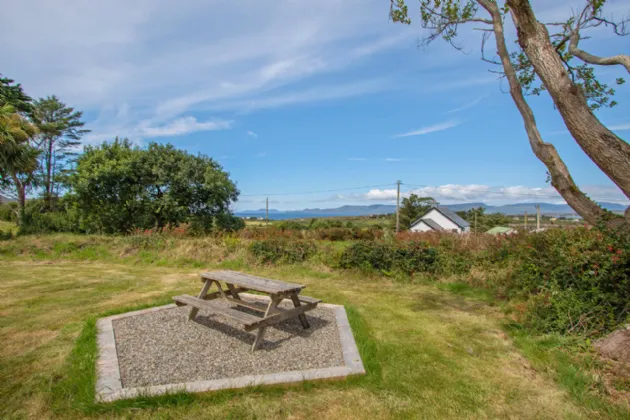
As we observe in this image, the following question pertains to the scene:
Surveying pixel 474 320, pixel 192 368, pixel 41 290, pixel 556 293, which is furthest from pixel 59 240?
pixel 556 293

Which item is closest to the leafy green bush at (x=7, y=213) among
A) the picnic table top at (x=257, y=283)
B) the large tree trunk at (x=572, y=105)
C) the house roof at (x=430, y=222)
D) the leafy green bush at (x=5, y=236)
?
the leafy green bush at (x=5, y=236)

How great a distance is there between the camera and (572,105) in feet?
11.1

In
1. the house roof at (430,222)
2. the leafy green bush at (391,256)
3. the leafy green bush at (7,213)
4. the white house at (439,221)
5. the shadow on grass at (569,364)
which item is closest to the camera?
the shadow on grass at (569,364)

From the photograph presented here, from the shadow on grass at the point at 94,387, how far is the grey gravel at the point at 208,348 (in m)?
0.29

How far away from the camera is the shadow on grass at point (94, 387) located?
284 cm

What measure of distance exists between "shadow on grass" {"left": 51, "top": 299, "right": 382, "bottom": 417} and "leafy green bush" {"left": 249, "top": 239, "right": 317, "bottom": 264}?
554 centimetres

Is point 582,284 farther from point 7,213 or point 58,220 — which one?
point 7,213

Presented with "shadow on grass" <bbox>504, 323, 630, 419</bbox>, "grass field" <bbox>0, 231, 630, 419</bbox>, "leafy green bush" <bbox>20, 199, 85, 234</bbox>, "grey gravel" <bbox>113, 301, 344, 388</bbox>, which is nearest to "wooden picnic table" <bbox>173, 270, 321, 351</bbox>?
"grey gravel" <bbox>113, 301, 344, 388</bbox>

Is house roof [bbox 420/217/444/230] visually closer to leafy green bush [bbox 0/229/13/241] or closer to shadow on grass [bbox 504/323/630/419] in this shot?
leafy green bush [bbox 0/229/13/241]

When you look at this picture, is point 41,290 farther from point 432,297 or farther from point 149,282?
point 432,297

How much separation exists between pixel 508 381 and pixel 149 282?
7183mm

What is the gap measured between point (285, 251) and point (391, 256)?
9.65ft

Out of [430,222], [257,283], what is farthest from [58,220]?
[430,222]

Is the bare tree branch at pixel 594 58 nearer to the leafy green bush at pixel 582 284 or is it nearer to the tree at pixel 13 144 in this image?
the leafy green bush at pixel 582 284
